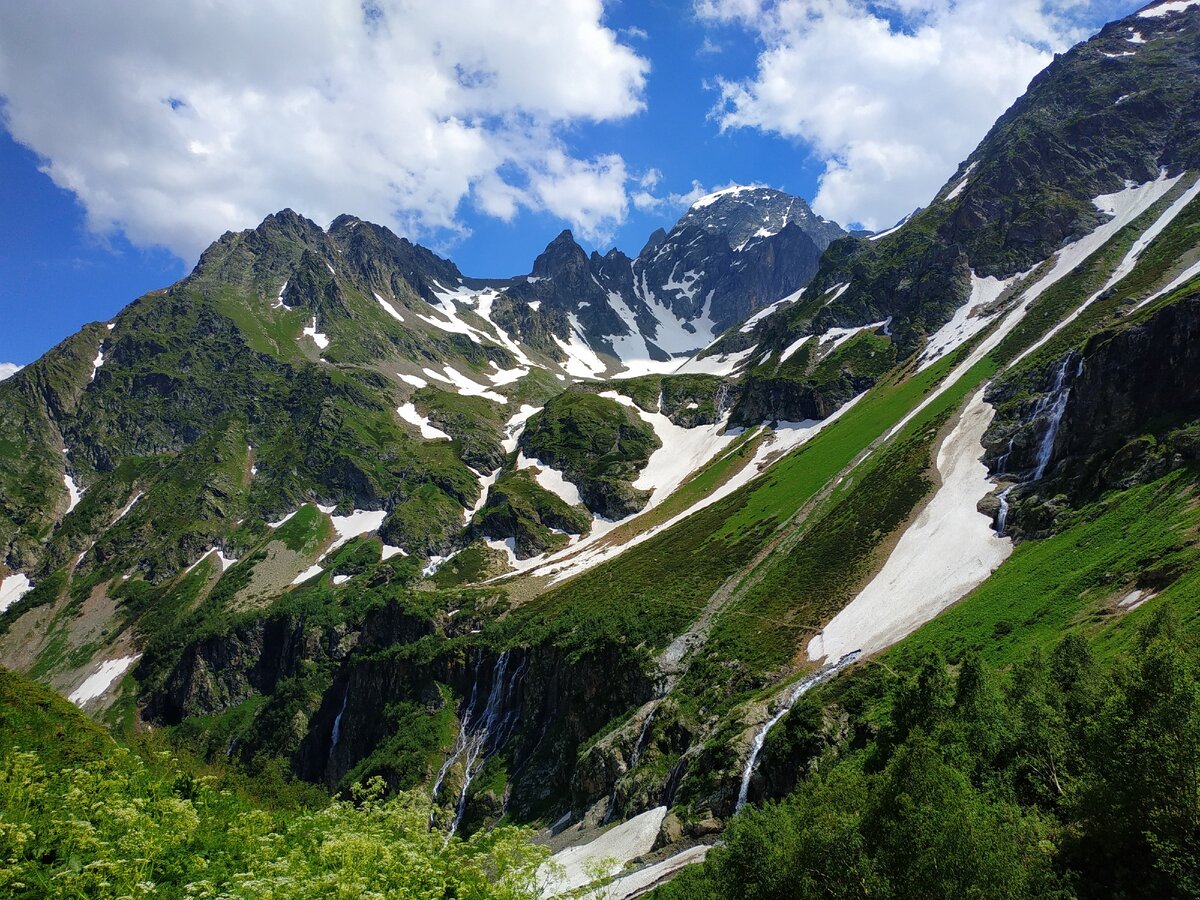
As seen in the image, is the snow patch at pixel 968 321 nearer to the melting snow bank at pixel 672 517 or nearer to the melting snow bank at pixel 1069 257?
the melting snow bank at pixel 1069 257

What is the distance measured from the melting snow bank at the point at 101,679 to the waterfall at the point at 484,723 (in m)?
113

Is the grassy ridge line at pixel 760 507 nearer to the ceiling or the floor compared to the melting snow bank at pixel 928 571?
nearer to the ceiling

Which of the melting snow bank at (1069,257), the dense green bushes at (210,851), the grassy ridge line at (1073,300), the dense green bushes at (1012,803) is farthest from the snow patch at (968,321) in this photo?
the dense green bushes at (210,851)

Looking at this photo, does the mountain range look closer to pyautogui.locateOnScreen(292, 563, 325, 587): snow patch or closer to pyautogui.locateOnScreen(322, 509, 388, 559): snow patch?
pyautogui.locateOnScreen(322, 509, 388, 559): snow patch

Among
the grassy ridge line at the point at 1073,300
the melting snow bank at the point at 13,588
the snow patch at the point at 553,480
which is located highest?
the melting snow bank at the point at 13,588

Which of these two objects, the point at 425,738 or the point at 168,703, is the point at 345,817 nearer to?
the point at 425,738

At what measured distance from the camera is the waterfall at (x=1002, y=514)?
72.1m

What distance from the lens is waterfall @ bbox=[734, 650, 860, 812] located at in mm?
46406

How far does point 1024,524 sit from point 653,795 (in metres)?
47.9

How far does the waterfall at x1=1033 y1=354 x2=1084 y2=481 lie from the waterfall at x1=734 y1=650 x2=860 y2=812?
127 ft

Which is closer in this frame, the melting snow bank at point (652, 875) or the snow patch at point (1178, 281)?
the melting snow bank at point (652, 875)

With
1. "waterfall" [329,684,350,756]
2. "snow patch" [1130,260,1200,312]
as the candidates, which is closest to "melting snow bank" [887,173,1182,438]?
"snow patch" [1130,260,1200,312]

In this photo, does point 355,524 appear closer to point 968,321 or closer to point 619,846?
point 619,846

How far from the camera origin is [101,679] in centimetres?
15738
